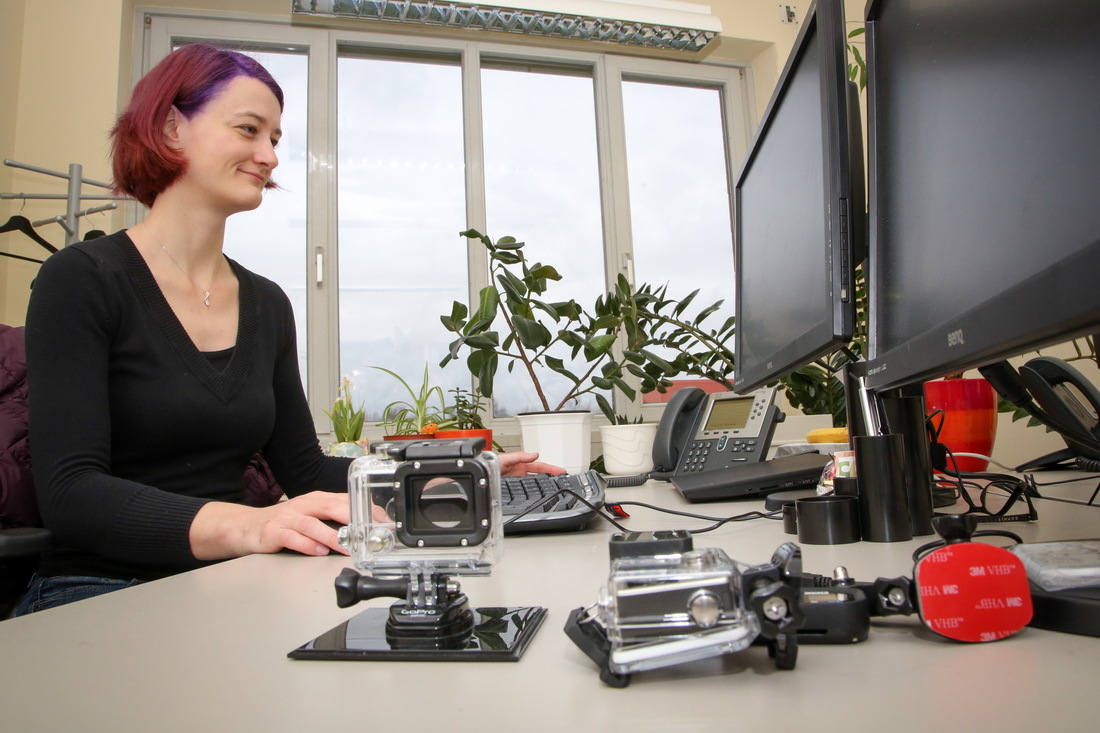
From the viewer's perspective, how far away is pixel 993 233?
45 centimetres

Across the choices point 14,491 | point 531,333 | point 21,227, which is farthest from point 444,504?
point 21,227

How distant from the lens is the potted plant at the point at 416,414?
6.82 feet

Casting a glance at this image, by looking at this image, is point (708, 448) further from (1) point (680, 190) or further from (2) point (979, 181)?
(1) point (680, 190)

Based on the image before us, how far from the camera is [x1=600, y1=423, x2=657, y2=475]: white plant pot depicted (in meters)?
1.65

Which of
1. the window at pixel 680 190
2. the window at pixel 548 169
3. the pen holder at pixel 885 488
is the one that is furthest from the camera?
the window at pixel 680 190

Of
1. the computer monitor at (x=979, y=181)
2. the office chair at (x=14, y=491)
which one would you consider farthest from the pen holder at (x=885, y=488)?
the office chair at (x=14, y=491)

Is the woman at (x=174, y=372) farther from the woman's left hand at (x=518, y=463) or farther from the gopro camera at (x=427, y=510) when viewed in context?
the gopro camera at (x=427, y=510)

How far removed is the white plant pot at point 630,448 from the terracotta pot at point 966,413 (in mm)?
588

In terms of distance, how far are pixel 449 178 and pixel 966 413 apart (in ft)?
7.80

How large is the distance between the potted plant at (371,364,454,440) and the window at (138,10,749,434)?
0.31ft

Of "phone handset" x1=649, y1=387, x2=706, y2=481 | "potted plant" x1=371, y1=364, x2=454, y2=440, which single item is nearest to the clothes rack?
"potted plant" x1=371, y1=364, x2=454, y2=440

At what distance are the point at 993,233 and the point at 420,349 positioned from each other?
2625 millimetres

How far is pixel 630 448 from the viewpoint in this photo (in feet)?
5.41

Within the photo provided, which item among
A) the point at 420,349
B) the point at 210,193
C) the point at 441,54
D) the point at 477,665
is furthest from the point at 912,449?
the point at 441,54
